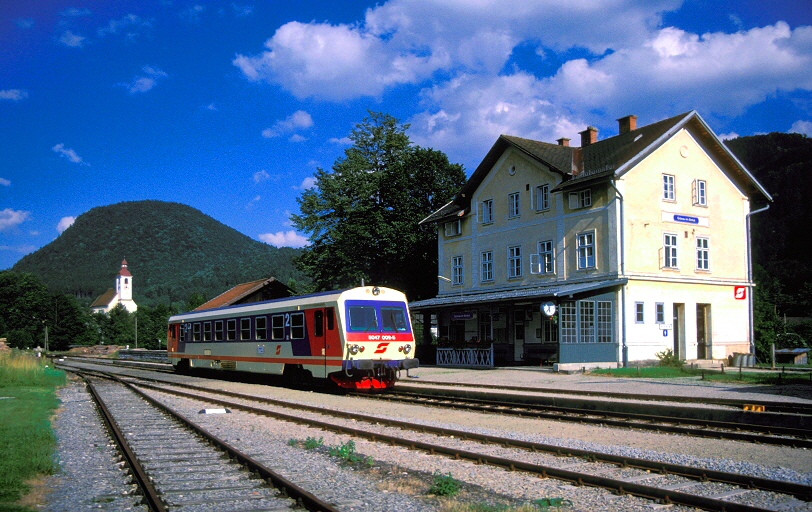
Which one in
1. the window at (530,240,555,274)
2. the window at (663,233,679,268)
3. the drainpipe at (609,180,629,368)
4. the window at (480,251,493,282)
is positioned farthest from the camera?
the window at (480,251,493,282)

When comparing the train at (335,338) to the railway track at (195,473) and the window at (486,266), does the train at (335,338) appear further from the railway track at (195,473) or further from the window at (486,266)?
the window at (486,266)

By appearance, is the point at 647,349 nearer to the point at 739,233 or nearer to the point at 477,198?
the point at 739,233

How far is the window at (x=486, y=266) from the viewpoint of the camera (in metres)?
36.1

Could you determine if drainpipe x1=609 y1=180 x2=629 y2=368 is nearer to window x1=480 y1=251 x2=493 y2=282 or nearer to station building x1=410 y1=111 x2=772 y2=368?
station building x1=410 y1=111 x2=772 y2=368

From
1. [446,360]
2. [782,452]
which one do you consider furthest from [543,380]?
[782,452]

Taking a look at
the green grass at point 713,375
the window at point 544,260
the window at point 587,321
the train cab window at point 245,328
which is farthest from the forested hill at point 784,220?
the train cab window at point 245,328

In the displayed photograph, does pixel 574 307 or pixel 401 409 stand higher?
pixel 574 307

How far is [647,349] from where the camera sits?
28.8 meters

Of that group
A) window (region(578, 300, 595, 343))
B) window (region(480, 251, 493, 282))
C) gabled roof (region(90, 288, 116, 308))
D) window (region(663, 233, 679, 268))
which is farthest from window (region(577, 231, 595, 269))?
gabled roof (region(90, 288, 116, 308))

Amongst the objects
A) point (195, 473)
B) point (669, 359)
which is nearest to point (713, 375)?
point (669, 359)

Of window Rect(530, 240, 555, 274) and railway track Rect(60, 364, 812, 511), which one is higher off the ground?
window Rect(530, 240, 555, 274)

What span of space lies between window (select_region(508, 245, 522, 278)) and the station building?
0.06 m

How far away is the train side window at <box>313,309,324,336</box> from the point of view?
18.5 metres

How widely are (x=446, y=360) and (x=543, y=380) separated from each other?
10.4 m
